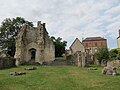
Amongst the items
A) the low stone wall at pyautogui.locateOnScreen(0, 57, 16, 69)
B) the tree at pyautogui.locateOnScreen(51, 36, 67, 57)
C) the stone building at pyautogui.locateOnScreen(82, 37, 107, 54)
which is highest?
the stone building at pyautogui.locateOnScreen(82, 37, 107, 54)

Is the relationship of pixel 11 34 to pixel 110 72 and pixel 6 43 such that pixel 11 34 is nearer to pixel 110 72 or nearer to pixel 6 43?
pixel 6 43

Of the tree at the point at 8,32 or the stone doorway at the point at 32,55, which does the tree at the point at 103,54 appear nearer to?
the stone doorway at the point at 32,55

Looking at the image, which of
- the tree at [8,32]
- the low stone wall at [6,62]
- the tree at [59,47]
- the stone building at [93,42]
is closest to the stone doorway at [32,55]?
the low stone wall at [6,62]

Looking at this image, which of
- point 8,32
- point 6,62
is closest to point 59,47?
point 8,32

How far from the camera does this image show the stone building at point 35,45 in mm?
37906

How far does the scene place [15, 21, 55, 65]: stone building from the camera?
37.9 meters

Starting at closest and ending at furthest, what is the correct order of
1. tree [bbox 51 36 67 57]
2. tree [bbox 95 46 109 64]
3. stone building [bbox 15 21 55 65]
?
tree [bbox 95 46 109 64] → stone building [bbox 15 21 55 65] → tree [bbox 51 36 67 57]

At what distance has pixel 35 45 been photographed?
39.1m

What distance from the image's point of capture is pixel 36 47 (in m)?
39.0

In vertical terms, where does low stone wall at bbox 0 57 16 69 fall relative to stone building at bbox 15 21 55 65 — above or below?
below

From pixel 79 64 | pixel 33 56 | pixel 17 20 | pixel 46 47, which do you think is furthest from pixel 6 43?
pixel 79 64

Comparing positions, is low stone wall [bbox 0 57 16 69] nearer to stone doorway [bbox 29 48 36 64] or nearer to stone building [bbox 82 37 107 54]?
stone doorway [bbox 29 48 36 64]

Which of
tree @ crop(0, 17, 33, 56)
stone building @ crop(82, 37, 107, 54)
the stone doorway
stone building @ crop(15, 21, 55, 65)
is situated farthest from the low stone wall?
stone building @ crop(82, 37, 107, 54)

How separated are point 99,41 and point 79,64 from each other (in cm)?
5993
